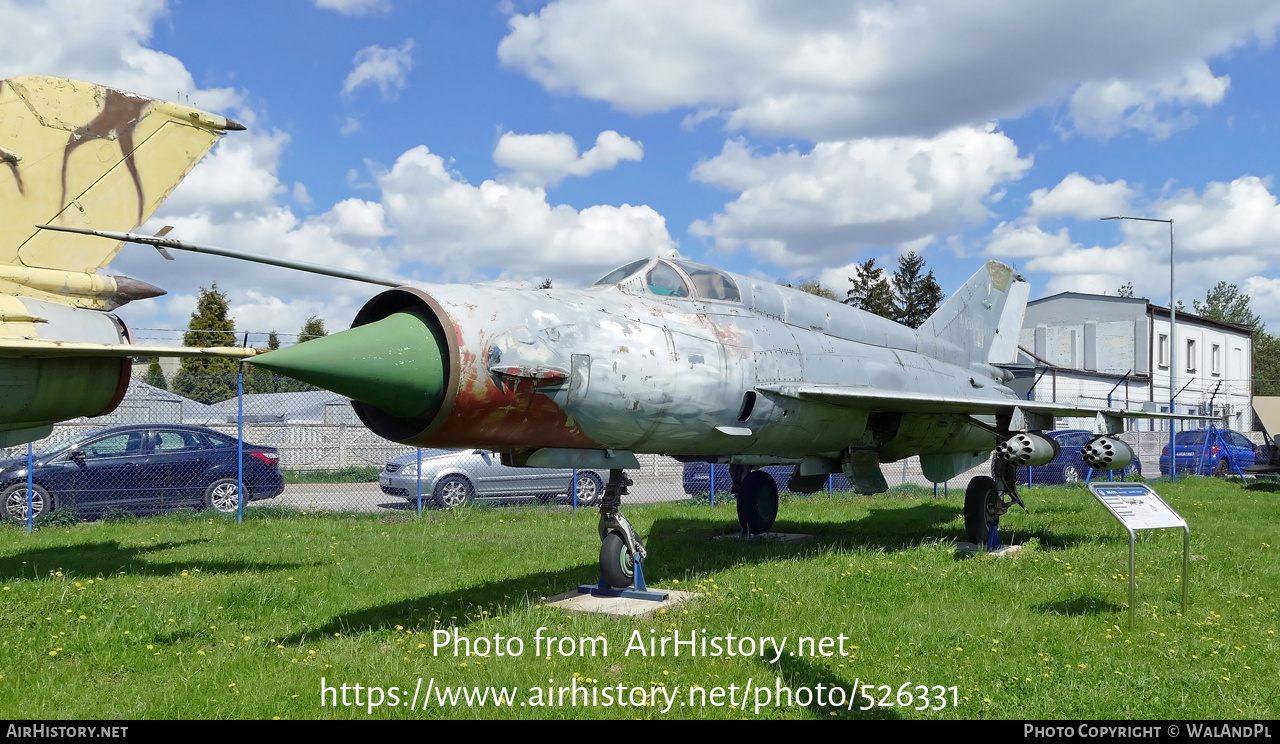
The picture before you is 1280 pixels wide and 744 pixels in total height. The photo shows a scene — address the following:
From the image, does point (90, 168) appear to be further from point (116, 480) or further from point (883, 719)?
point (883, 719)

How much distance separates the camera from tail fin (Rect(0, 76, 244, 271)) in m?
8.20

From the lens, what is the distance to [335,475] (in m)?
22.9

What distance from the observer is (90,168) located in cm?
852

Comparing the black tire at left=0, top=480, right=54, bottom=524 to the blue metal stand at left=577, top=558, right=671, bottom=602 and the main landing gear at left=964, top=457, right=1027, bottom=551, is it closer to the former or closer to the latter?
the blue metal stand at left=577, top=558, right=671, bottom=602

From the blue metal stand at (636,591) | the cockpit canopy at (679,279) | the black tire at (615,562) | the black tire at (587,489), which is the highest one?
the cockpit canopy at (679,279)

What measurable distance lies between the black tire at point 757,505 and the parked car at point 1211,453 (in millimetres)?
18458

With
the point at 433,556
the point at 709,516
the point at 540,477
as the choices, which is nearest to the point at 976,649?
the point at 433,556

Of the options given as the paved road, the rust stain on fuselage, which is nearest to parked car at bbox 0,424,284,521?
the paved road

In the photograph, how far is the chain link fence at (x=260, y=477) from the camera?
45.9 feet

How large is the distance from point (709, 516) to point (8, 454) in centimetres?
1471

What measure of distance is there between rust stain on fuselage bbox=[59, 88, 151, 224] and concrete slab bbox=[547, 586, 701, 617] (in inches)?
225

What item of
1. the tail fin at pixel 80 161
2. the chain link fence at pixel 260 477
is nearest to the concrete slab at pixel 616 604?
the chain link fence at pixel 260 477

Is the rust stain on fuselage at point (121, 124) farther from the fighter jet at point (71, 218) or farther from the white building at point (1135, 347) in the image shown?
the white building at point (1135, 347)

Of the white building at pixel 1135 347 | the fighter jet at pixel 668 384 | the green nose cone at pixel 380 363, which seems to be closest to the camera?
the green nose cone at pixel 380 363
